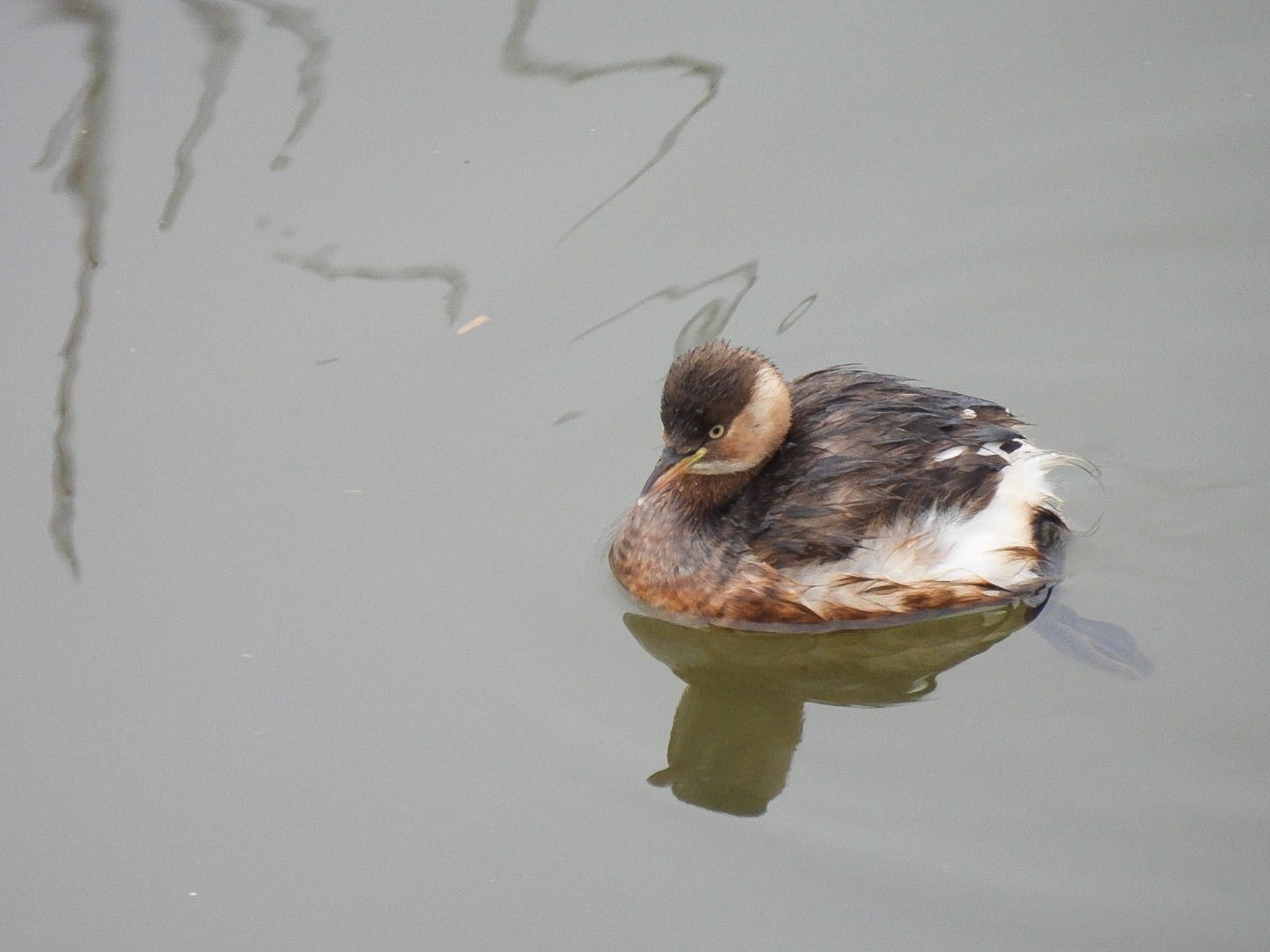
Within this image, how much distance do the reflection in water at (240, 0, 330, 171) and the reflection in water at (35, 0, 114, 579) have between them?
26.3 inches

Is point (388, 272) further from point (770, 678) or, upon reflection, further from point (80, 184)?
point (770, 678)

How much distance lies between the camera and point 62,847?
439 cm

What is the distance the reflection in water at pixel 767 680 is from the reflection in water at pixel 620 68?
7.68 feet

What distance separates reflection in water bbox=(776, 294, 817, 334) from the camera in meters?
5.99

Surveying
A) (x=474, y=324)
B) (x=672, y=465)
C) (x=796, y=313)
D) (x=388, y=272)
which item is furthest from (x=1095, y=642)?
(x=388, y=272)

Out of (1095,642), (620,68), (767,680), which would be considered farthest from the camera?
(620,68)

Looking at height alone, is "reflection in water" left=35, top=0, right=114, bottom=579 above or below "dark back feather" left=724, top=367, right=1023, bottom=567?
below

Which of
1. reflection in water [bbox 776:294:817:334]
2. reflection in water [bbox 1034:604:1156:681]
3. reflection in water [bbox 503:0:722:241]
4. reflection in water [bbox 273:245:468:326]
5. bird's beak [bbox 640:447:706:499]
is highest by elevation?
reflection in water [bbox 503:0:722:241]

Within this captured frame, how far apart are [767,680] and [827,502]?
0.56 meters

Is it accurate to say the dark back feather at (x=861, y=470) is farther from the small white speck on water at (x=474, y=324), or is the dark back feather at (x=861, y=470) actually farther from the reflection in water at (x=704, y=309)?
the small white speck on water at (x=474, y=324)

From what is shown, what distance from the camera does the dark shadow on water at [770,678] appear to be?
15.1 feet

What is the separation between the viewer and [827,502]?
4.95m

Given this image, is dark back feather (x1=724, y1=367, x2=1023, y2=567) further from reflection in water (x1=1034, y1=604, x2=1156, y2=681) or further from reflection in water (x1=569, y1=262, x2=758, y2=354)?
reflection in water (x1=569, y1=262, x2=758, y2=354)

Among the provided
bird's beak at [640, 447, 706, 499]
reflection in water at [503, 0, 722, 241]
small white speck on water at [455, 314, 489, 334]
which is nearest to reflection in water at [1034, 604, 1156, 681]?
bird's beak at [640, 447, 706, 499]
